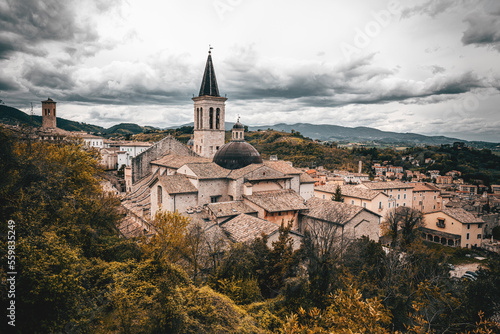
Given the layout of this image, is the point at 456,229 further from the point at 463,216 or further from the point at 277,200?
the point at 277,200

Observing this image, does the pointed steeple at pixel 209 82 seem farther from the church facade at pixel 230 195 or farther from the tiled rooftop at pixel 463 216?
the tiled rooftop at pixel 463 216

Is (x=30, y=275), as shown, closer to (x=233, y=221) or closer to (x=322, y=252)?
(x=322, y=252)

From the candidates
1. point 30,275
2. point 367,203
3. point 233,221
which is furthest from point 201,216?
point 367,203

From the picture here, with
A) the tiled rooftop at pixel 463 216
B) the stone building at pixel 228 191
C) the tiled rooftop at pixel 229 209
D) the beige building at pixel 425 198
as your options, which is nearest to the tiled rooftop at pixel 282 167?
the stone building at pixel 228 191

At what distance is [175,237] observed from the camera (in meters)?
16.1

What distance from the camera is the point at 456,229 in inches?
1898

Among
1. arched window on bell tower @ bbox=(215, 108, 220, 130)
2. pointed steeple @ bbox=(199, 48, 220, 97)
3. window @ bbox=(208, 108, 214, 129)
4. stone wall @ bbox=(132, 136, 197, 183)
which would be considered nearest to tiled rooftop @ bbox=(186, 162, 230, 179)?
window @ bbox=(208, 108, 214, 129)

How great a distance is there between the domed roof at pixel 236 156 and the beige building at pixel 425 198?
4794cm

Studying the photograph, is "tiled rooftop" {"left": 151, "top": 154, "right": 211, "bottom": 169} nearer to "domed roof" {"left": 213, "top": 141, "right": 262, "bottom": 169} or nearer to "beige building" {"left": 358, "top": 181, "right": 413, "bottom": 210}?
"domed roof" {"left": 213, "top": 141, "right": 262, "bottom": 169}

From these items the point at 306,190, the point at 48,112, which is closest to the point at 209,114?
the point at 306,190

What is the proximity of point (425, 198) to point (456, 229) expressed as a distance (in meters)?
17.0

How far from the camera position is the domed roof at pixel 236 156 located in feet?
102

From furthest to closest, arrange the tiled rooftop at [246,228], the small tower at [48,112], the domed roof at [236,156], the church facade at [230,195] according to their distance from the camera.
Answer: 1. the small tower at [48,112]
2. the domed roof at [236,156]
3. the church facade at [230,195]
4. the tiled rooftop at [246,228]

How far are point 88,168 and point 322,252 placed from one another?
16.9 meters
